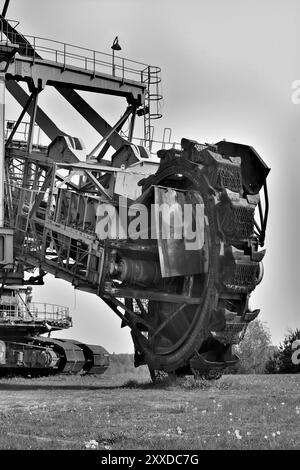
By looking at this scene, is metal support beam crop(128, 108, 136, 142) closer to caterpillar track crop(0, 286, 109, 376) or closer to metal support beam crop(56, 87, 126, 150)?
metal support beam crop(56, 87, 126, 150)

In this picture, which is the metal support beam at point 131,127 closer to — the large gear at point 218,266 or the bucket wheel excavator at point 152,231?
the bucket wheel excavator at point 152,231

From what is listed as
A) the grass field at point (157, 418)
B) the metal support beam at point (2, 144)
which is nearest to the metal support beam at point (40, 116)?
the metal support beam at point (2, 144)

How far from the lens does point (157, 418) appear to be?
15.9 m

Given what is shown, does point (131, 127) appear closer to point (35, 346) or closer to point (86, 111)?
point (86, 111)

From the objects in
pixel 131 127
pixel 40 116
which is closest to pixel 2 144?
pixel 40 116

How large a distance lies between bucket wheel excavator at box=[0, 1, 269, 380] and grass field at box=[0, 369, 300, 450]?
6.49 feet

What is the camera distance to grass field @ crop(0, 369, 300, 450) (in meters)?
12.7

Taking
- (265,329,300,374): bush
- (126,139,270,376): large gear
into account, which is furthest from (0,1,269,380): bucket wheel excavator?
(265,329,300,374): bush

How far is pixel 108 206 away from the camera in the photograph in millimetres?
26375

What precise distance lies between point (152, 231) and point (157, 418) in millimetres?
9470

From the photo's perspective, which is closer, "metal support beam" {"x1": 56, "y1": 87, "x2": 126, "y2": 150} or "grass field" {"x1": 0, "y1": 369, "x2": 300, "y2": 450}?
"grass field" {"x1": 0, "y1": 369, "x2": 300, "y2": 450}

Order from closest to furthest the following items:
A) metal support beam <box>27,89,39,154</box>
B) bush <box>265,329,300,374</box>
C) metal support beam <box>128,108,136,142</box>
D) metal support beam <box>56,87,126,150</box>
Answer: metal support beam <box>27,89,39,154</box> < metal support beam <box>128,108,136,142</box> < metal support beam <box>56,87,126,150</box> < bush <box>265,329,300,374</box>
